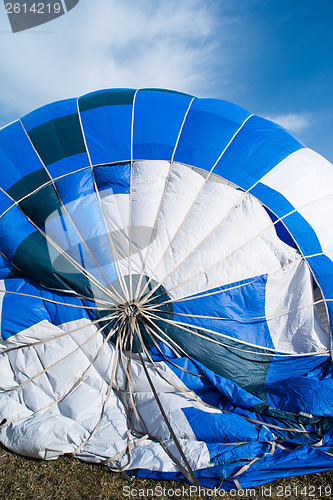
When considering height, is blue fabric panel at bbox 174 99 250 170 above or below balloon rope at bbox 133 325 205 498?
above

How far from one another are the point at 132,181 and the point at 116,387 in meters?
1.68

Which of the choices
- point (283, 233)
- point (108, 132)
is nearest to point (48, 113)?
point (108, 132)

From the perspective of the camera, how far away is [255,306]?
3088 mm

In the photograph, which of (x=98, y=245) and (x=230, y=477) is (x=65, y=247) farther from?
(x=230, y=477)

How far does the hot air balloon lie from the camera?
288 centimetres

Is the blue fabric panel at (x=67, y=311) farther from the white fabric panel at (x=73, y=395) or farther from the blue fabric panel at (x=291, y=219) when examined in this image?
the blue fabric panel at (x=291, y=219)

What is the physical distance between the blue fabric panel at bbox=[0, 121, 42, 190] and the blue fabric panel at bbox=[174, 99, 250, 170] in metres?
1.26

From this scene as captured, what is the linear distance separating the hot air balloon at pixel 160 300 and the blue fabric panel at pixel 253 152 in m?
0.02

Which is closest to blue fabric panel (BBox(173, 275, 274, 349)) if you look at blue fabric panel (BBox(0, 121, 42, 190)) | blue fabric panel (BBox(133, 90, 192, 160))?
blue fabric panel (BBox(133, 90, 192, 160))

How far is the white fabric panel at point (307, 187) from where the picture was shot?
3.24m

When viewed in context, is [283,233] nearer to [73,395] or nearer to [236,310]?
[236,310]

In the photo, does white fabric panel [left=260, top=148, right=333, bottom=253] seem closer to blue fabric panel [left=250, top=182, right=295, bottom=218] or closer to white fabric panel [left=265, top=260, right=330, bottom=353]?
blue fabric panel [left=250, top=182, right=295, bottom=218]

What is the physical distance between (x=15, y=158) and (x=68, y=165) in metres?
0.52

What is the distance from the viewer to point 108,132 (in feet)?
11.1
